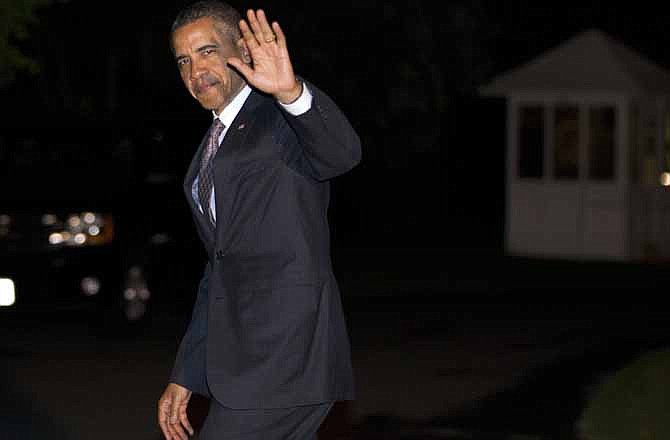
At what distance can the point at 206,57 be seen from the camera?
158 inches

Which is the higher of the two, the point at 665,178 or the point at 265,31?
the point at 265,31

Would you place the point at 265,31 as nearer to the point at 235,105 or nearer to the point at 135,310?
the point at 235,105

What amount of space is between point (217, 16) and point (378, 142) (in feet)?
95.1

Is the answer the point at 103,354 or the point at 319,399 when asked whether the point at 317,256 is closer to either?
the point at 319,399

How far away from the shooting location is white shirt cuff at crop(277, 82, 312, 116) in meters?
3.67

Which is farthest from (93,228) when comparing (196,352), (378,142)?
(378,142)

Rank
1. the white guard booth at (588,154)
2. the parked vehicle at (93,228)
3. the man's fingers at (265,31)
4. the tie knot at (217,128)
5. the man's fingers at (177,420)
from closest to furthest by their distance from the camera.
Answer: the man's fingers at (265,31) → the tie knot at (217,128) → the man's fingers at (177,420) → the parked vehicle at (93,228) → the white guard booth at (588,154)

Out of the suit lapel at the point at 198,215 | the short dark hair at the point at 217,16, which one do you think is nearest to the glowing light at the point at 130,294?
the suit lapel at the point at 198,215

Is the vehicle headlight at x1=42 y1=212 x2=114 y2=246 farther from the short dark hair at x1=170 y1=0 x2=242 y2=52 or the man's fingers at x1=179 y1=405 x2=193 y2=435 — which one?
the short dark hair at x1=170 y1=0 x2=242 y2=52

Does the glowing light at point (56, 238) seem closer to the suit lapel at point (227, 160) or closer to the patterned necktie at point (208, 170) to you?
the patterned necktie at point (208, 170)

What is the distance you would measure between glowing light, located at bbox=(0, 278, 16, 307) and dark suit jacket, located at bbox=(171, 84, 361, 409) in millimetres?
8712

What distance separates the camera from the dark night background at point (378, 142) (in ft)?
43.8

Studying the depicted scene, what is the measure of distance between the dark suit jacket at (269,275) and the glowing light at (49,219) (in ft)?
29.4

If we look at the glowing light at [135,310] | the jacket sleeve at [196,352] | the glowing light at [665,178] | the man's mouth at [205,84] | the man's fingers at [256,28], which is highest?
the man's fingers at [256,28]
